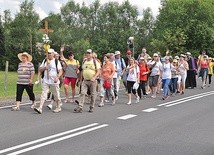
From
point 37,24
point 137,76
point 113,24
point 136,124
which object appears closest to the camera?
point 136,124

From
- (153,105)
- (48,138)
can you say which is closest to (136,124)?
(48,138)

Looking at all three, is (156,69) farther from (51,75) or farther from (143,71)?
(51,75)

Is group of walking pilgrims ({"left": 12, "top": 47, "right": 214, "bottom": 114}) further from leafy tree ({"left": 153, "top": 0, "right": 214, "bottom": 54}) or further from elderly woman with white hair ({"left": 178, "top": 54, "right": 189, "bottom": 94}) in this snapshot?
leafy tree ({"left": 153, "top": 0, "right": 214, "bottom": 54})

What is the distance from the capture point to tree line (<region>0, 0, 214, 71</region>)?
5509cm

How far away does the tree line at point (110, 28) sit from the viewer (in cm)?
5509

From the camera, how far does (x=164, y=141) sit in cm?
830

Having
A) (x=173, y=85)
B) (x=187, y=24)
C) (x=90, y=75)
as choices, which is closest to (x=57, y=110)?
(x=90, y=75)

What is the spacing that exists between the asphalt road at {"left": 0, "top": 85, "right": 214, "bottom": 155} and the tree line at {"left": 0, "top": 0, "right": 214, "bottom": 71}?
88.8 feet

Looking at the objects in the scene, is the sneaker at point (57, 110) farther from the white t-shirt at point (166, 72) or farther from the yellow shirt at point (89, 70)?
the white t-shirt at point (166, 72)

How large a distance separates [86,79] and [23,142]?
443cm

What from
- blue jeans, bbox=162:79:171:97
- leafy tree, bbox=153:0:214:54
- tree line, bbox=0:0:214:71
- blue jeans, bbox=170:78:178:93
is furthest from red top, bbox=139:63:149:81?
leafy tree, bbox=153:0:214:54

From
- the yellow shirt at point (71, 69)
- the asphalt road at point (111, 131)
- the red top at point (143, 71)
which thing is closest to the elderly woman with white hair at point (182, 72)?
the red top at point (143, 71)

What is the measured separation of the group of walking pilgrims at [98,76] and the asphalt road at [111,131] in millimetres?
579

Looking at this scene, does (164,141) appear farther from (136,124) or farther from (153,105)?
(153,105)
